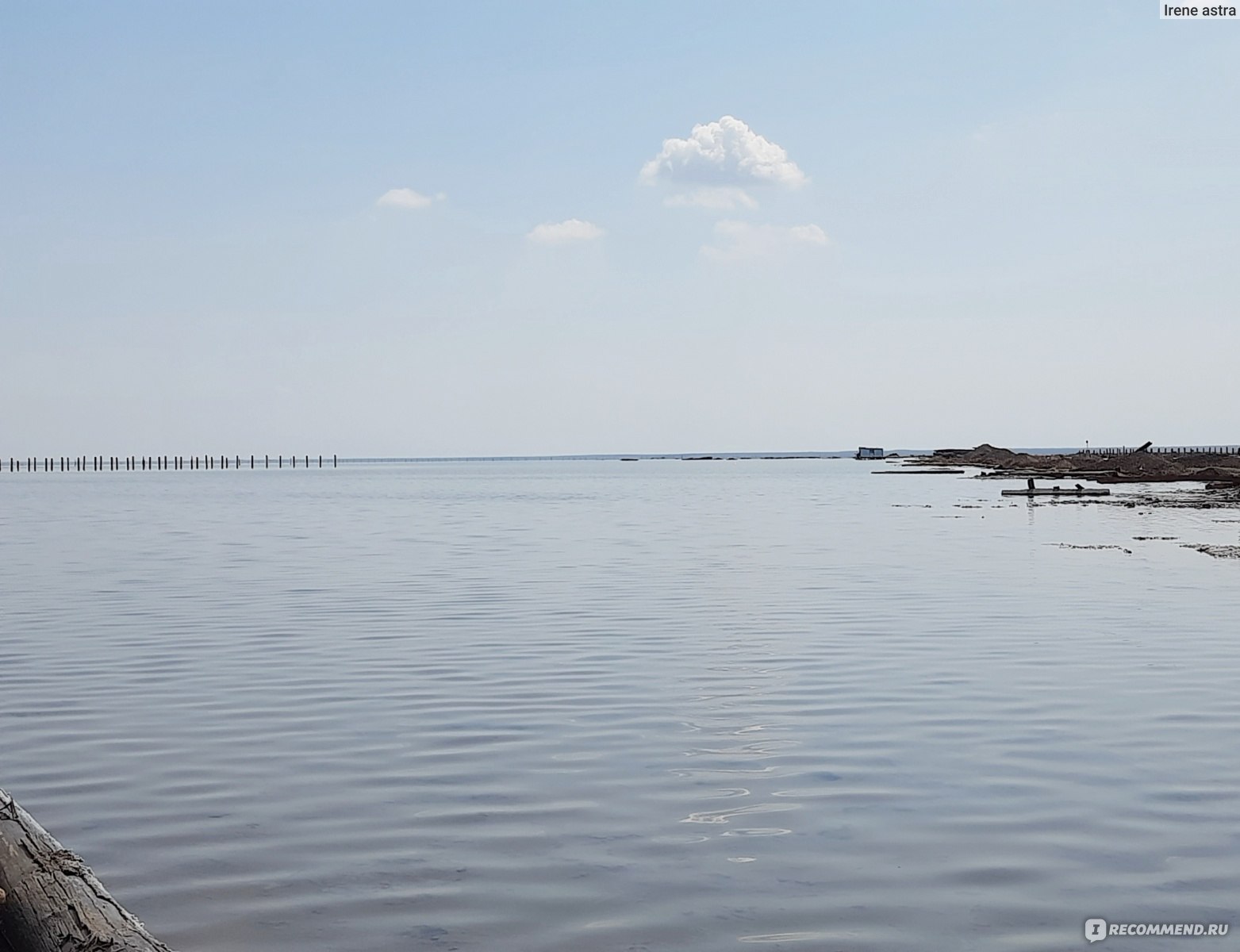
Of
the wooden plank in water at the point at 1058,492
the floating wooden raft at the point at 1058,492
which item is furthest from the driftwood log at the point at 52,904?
the floating wooden raft at the point at 1058,492

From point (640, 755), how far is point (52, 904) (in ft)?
18.2

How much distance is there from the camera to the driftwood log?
237 inches

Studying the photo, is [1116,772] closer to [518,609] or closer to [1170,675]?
[1170,675]

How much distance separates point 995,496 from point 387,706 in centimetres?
5581

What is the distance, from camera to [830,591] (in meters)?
23.8

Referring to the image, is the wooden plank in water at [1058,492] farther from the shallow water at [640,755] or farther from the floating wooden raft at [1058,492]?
the shallow water at [640,755]

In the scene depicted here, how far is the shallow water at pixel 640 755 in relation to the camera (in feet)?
23.9

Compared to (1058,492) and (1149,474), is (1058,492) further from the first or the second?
(1149,474)

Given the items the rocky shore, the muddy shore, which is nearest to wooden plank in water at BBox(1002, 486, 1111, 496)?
the muddy shore

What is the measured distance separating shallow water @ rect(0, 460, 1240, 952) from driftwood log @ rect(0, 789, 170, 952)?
828 mm

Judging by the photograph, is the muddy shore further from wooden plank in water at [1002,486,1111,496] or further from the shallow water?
the shallow water

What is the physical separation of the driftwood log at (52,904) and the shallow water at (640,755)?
828mm

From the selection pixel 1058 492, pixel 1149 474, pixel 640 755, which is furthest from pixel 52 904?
pixel 1149 474

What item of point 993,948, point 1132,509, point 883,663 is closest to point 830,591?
point 883,663
